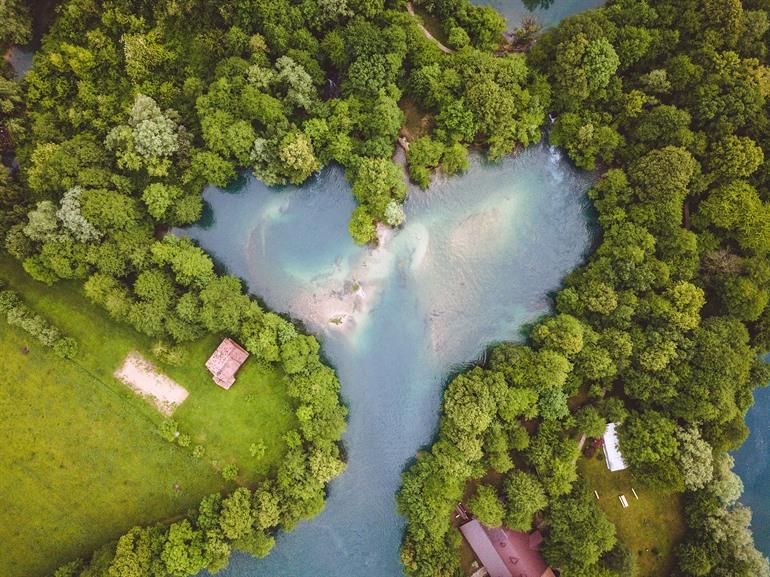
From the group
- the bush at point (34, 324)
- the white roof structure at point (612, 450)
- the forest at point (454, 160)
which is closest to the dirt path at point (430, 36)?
the forest at point (454, 160)

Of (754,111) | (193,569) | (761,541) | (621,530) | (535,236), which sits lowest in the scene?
(761,541)

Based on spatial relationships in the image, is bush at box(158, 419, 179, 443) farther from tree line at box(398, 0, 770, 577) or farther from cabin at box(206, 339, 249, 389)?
tree line at box(398, 0, 770, 577)

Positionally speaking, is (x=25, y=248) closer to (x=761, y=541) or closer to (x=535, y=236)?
(x=535, y=236)

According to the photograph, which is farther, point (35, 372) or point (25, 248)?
point (35, 372)

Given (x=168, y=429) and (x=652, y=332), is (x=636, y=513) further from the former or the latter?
(x=168, y=429)

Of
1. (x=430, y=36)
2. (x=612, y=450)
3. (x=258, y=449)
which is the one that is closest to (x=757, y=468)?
(x=612, y=450)

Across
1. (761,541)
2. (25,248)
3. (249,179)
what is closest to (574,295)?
(761,541)
